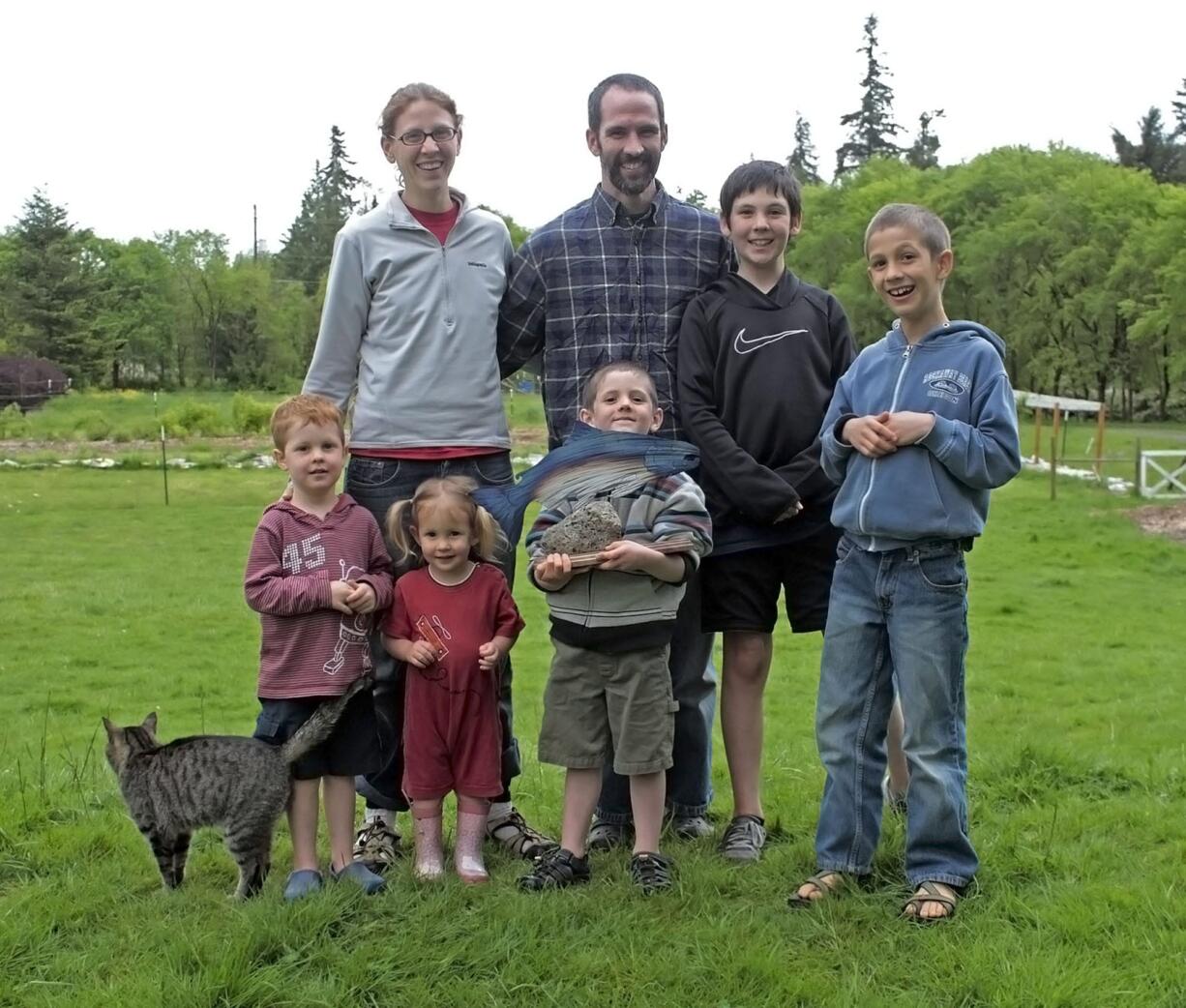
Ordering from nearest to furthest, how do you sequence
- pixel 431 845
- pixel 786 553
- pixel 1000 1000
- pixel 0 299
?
pixel 1000 1000 < pixel 431 845 < pixel 786 553 < pixel 0 299

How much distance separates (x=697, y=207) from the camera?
458 centimetres

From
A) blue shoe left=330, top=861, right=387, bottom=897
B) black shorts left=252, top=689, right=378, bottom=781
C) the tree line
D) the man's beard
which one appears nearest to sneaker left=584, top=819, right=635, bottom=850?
blue shoe left=330, top=861, right=387, bottom=897

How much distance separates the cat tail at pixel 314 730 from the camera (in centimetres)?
385

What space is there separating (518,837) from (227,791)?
3.60 feet

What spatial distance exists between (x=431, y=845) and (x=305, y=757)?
505 mm

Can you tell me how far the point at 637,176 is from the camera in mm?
4254

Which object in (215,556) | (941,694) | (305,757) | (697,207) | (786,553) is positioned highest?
(697,207)

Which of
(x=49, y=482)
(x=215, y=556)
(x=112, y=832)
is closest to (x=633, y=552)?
(x=112, y=832)

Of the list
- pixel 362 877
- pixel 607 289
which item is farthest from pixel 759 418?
pixel 362 877

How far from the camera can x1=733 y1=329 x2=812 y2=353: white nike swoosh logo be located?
13.8 feet

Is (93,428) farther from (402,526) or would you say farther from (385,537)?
(402,526)

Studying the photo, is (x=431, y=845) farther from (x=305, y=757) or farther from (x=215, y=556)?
(x=215, y=556)

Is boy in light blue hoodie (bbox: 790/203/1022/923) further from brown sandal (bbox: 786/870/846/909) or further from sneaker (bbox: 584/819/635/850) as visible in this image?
sneaker (bbox: 584/819/635/850)

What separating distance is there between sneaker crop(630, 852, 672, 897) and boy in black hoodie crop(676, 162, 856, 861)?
41 cm
